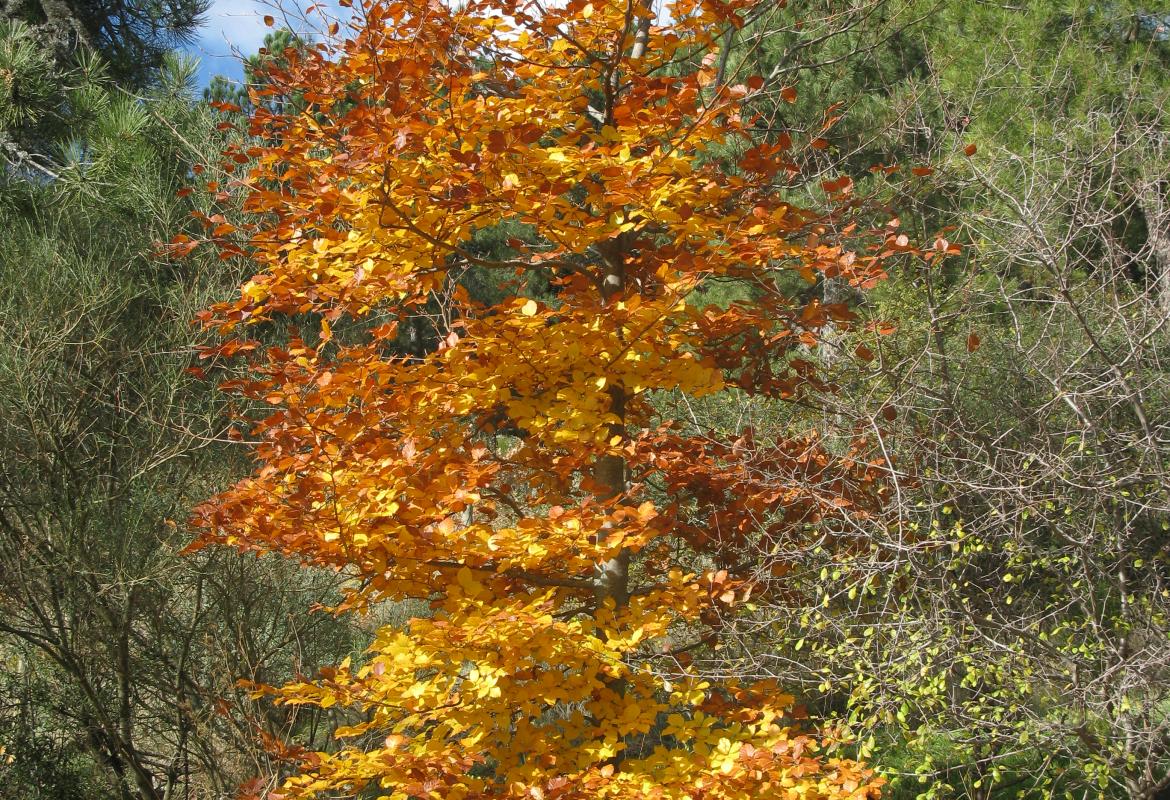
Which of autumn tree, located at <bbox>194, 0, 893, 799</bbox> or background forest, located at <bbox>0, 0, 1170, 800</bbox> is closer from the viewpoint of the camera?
autumn tree, located at <bbox>194, 0, 893, 799</bbox>

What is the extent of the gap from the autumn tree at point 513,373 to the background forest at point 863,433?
1.28ft

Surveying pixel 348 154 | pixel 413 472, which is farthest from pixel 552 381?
pixel 348 154

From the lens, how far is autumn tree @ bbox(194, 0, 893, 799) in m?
2.60

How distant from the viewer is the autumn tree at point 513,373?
2.60 metres

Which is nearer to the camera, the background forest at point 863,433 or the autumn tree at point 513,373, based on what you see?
the autumn tree at point 513,373

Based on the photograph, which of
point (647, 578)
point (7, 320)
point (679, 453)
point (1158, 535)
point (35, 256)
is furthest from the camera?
point (35, 256)

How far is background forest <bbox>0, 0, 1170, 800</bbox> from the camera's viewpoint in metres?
3.26

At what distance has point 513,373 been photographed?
3.01 m

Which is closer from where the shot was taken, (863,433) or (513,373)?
(513,373)

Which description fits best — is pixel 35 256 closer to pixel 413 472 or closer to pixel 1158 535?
pixel 413 472

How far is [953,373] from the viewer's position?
429 cm

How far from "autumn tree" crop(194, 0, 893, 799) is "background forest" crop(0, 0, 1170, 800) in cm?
39

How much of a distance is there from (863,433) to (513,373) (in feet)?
4.22

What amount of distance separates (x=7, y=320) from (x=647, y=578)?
3.73 m
